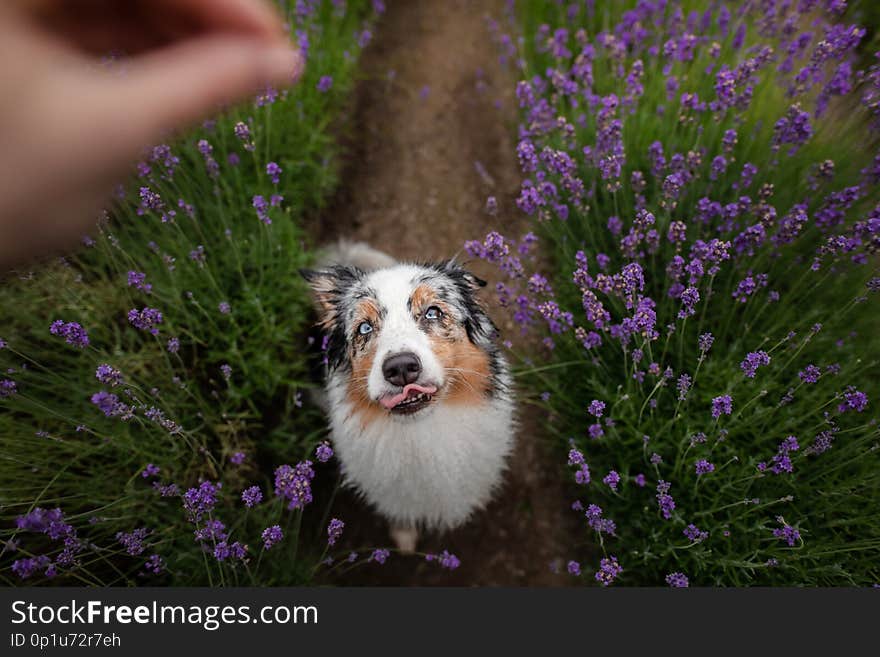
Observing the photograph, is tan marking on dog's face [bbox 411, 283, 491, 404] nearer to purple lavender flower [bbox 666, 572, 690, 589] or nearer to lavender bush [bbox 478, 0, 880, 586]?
lavender bush [bbox 478, 0, 880, 586]

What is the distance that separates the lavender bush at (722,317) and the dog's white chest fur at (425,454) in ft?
1.43

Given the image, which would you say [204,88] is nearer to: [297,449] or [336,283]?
[336,283]

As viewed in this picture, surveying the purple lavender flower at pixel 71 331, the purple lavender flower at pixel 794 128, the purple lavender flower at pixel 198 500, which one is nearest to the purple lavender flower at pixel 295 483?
the purple lavender flower at pixel 198 500

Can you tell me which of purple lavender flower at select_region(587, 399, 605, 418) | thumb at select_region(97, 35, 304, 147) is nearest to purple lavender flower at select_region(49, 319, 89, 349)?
thumb at select_region(97, 35, 304, 147)

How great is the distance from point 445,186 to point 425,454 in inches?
95.7

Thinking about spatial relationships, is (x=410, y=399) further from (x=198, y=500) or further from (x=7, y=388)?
(x=7, y=388)

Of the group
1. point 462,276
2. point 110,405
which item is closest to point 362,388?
point 462,276

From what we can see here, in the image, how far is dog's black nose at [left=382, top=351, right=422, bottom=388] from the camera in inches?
68.3

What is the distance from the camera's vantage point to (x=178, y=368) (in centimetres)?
279

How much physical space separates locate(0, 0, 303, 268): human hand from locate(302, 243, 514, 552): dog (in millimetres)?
1041

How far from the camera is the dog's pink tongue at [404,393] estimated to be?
175 cm

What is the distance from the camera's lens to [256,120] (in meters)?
3.03

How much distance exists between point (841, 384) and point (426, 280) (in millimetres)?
1958

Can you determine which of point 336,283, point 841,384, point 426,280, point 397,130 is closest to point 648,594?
point 841,384
